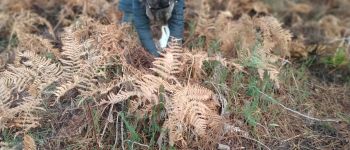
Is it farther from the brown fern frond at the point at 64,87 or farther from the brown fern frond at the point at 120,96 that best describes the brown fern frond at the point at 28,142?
the brown fern frond at the point at 120,96

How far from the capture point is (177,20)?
319cm

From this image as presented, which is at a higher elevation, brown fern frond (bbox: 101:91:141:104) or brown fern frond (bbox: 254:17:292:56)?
brown fern frond (bbox: 254:17:292:56)

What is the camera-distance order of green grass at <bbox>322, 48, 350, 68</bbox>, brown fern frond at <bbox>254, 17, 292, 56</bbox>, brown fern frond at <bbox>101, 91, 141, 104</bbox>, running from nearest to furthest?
1. brown fern frond at <bbox>101, 91, 141, 104</bbox>
2. brown fern frond at <bbox>254, 17, 292, 56</bbox>
3. green grass at <bbox>322, 48, 350, 68</bbox>

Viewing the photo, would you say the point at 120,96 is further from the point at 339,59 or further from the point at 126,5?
the point at 339,59

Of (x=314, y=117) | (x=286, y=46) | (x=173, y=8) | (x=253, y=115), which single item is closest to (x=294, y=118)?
(x=314, y=117)

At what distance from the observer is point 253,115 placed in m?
2.85

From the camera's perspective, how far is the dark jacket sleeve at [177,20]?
3.14m

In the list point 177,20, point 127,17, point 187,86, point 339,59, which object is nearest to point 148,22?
point 177,20

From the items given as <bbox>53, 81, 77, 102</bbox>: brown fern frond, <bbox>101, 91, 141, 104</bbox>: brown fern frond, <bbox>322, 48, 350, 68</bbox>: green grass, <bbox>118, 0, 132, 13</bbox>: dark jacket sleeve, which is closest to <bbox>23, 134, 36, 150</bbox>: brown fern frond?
<bbox>53, 81, 77, 102</bbox>: brown fern frond

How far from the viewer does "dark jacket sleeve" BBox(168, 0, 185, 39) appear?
10.3 ft

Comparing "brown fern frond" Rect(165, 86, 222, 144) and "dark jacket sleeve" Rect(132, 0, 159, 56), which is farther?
"dark jacket sleeve" Rect(132, 0, 159, 56)

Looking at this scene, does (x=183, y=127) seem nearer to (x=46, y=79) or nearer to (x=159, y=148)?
(x=159, y=148)

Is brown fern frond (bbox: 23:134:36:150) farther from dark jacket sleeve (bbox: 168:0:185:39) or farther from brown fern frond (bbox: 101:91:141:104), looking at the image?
dark jacket sleeve (bbox: 168:0:185:39)

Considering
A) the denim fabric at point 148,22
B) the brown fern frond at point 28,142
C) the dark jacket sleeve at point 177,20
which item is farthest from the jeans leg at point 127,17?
the brown fern frond at point 28,142
